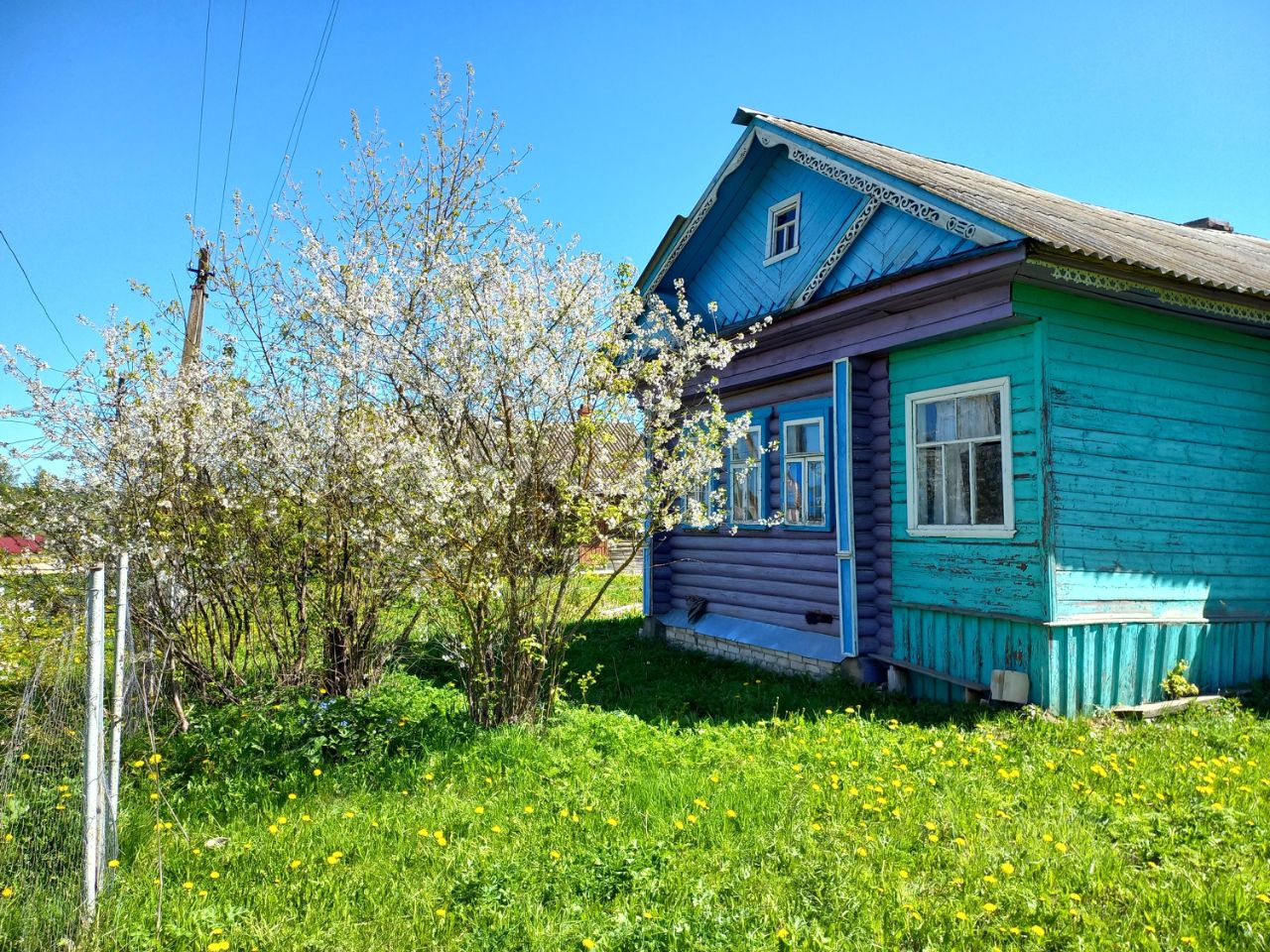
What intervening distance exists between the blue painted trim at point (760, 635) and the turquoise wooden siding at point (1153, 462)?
274cm

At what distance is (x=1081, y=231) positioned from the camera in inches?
283

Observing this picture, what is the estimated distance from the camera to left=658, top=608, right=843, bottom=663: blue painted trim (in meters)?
8.74

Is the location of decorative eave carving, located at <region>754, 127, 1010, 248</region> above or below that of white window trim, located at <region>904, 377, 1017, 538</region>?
above

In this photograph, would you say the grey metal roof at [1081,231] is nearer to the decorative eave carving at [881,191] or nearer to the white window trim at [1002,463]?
the decorative eave carving at [881,191]

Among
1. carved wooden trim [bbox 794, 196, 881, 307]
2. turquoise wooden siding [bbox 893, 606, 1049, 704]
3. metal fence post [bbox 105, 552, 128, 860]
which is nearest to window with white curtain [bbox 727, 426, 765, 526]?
carved wooden trim [bbox 794, 196, 881, 307]

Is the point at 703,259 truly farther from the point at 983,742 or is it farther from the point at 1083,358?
the point at 983,742

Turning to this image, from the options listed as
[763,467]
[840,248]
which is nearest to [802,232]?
[840,248]

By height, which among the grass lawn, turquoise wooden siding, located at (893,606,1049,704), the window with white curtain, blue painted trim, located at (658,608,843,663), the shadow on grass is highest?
the window with white curtain

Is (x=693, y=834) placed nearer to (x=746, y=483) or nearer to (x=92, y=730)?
(x=92, y=730)

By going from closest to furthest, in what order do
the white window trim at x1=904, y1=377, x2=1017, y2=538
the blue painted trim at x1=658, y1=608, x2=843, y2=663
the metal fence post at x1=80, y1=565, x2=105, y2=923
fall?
the metal fence post at x1=80, y1=565, x2=105, y2=923, the white window trim at x1=904, y1=377, x2=1017, y2=538, the blue painted trim at x1=658, y1=608, x2=843, y2=663

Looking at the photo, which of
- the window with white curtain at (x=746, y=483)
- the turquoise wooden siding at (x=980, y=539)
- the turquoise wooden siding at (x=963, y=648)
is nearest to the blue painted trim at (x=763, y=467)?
the window with white curtain at (x=746, y=483)

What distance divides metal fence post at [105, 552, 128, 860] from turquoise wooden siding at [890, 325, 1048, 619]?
6.19 metres

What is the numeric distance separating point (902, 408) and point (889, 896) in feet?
17.1

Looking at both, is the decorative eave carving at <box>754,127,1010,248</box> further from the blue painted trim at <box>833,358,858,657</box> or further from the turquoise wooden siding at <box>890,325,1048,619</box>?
the blue painted trim at <box>833,358,858,657</box>
